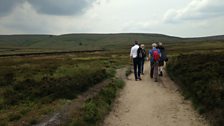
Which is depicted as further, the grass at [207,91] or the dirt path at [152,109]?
the dirt path at [152,109]

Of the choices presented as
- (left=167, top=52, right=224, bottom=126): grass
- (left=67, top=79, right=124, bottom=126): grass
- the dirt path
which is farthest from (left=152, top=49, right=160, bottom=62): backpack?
(left=67, top=79, right=124, bottom=126): grass

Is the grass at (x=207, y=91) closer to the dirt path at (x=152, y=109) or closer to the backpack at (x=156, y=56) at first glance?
the dirt path at (x=152, y=109)

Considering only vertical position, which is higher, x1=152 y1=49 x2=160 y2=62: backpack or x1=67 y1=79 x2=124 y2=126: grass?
x1=152 y1=49 x2=160 y2=62: backpack

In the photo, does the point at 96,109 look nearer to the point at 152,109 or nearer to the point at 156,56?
the point at 152,109

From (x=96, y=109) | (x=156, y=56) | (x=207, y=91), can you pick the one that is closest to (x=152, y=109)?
(x=207, y=91)

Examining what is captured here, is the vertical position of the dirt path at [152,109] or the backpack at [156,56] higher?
the backpack at [156,56]

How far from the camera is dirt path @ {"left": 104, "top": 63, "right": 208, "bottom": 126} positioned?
38.9ft

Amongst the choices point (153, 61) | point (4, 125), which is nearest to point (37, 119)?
point (4, 125)

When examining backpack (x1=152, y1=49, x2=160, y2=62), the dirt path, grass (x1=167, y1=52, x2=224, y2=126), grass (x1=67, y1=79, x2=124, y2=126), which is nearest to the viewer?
grass (x1=67, y1=79, x2=124, y2=126)

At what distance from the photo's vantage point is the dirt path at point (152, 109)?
38.9ft

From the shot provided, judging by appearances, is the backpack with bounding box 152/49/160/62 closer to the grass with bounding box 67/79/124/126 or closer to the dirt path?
the dirt path

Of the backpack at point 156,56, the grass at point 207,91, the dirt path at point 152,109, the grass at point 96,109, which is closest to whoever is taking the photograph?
the grass at point 96,109

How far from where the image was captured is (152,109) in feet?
44.9

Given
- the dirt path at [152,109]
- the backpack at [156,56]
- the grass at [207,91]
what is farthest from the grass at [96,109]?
the backpack at [156,56]
